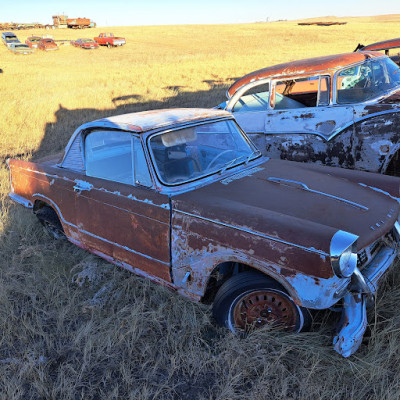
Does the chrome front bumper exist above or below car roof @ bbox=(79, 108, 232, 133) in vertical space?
below

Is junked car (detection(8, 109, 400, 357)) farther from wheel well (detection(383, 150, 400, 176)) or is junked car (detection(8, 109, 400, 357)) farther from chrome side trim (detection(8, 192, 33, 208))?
wheel well (detection(383, 150, 400, 176))

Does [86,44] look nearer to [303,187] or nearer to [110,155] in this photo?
[110,155]

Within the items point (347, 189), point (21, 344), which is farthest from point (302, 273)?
point (21, 344)

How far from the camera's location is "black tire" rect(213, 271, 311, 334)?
2.29 m

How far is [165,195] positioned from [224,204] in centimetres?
46

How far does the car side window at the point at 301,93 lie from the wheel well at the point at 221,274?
9.27ft

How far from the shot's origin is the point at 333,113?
4.33m

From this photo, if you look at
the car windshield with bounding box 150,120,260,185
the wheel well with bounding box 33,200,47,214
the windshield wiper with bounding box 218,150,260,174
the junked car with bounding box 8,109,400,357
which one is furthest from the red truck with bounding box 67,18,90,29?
the windshield wiper with bounding box 218,150,260,174

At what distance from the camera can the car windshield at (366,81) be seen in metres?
4.57

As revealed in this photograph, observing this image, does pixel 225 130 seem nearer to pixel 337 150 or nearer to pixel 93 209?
pixel 93 209

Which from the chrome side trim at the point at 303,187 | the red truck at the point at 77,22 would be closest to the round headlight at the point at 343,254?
the chrome side trim at the point at 303,187

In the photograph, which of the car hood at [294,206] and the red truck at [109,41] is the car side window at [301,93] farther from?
the red truck at [109,41]

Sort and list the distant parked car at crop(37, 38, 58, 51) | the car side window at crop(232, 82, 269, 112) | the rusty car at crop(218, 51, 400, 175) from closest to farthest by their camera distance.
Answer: the rusty car at crop(218, 51, 400, 175)
the car side window at crop(232, 82, 269, 112)
the distant parked car at crop(37, 38, 58, 51)

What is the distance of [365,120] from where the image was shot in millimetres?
4074
